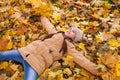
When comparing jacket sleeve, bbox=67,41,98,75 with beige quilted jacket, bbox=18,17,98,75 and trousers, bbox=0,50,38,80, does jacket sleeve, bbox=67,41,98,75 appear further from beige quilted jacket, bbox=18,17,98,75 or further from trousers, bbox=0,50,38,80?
trousers, bbox=0,50,38,80

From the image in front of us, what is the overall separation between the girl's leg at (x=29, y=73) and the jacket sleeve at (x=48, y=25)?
0.72 meters

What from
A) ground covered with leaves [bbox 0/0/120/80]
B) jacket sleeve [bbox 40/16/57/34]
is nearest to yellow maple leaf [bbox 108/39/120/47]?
ground covered with leaves [bbox 0/0/120/80]

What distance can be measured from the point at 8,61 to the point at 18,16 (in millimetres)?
943

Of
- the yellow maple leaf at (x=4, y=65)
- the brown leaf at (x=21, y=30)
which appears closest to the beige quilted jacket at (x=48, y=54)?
the yellow maple leaf at (x=4, y=65)

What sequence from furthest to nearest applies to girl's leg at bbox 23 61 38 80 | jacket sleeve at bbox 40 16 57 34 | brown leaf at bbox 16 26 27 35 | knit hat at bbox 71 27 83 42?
brown leaf at bbox 16 26 27 35, jacket sleeve at bbox 40 16 57 34, knit hat at bbox 71 27 83 42, girl's leg at bbox 23 61 38 80

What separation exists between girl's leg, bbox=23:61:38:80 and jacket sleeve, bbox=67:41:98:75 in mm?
574

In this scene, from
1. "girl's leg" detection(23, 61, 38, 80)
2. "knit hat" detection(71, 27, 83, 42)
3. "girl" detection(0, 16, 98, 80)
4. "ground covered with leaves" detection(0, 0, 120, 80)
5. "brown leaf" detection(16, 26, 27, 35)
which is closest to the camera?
"girl's leg" detection(23, 61, 38, 80)

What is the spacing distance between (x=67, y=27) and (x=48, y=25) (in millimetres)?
351

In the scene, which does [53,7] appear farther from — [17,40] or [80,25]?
[17,40]

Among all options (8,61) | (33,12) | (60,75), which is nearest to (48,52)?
(60,75)

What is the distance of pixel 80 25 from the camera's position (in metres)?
4.22

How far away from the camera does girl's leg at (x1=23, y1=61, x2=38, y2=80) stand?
10.3 ft

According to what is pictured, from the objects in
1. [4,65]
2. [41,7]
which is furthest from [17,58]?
[41,7]

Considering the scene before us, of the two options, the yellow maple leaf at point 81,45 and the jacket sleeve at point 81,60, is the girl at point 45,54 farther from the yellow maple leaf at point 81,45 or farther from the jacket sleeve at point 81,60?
the yellow maple leaf at point 81,45
